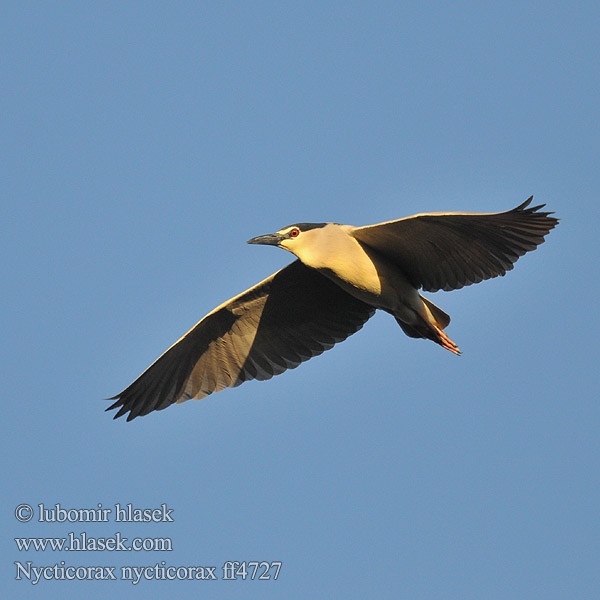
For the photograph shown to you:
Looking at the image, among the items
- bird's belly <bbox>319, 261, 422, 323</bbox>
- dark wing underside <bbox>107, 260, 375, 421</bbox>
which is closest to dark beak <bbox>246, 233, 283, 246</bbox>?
bird's belly <bbox>319, 261, 422, 323</bbox>

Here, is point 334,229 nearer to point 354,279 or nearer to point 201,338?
point 354,279

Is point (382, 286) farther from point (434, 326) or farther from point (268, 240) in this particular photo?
point (268, 240)

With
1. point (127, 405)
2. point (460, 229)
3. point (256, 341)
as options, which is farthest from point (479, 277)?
point (127, 405)

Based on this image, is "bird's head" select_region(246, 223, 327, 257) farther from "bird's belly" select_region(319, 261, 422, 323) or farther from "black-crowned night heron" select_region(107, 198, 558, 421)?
"bird's belly" select_region(319, 261, 422, 323)

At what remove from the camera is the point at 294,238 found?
10555 millimetres

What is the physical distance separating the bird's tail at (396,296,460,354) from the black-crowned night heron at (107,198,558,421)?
13mm

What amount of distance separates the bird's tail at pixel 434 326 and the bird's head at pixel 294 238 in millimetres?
1480

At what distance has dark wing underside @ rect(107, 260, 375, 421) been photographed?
469 inches

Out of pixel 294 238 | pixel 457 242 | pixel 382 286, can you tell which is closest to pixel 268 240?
pixel 294 238

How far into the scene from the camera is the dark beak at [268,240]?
34.6 ft

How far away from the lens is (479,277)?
10477mm

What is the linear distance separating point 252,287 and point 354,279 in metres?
1.52

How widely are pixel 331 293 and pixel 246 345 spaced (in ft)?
4.06

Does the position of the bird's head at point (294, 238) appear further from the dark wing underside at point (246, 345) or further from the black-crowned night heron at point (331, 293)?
the dark wing underside at point (246, 345)
